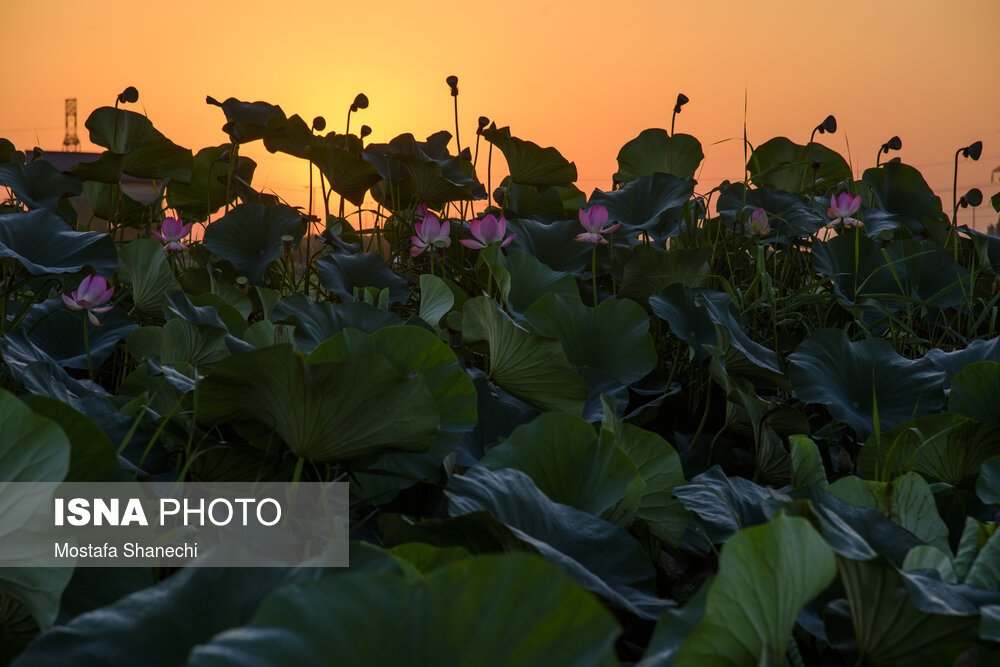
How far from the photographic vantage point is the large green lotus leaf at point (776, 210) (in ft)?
5.34

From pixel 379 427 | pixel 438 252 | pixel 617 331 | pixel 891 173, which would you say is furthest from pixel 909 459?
pixel 891 173

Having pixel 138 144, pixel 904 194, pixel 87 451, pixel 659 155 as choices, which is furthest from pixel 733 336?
pixel 904 194

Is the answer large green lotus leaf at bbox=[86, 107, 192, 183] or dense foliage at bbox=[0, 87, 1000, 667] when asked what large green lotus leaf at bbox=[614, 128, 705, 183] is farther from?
large green lotus leaf at bbox=[86, 107, 192, 183]

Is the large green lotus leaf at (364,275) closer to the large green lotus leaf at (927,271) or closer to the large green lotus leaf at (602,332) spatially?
the large green lotus leaf at (602,332)

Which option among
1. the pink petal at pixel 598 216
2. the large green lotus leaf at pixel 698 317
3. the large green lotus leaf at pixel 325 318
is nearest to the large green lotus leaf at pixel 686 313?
the large green lotus leaf at pixel 698 317

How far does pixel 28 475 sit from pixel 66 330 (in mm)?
→ 716

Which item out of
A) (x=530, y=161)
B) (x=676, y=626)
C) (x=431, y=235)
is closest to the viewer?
(x=676, y=626)

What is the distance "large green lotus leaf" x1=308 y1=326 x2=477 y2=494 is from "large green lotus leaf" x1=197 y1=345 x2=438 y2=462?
7 cm

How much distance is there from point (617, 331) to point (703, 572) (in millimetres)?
334

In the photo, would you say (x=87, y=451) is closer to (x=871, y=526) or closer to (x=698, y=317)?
(x=871, y=526)

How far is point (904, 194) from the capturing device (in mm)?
1890

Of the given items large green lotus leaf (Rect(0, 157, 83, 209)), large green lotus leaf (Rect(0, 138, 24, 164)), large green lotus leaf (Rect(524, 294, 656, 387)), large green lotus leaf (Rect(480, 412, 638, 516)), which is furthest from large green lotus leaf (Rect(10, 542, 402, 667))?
large green lotus leaf (Rect(0, 138, 24, 164))

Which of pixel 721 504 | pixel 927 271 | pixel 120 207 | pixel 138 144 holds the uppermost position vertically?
pixel 138 144

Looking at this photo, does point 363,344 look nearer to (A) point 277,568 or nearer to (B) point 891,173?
(A) point 277,568
